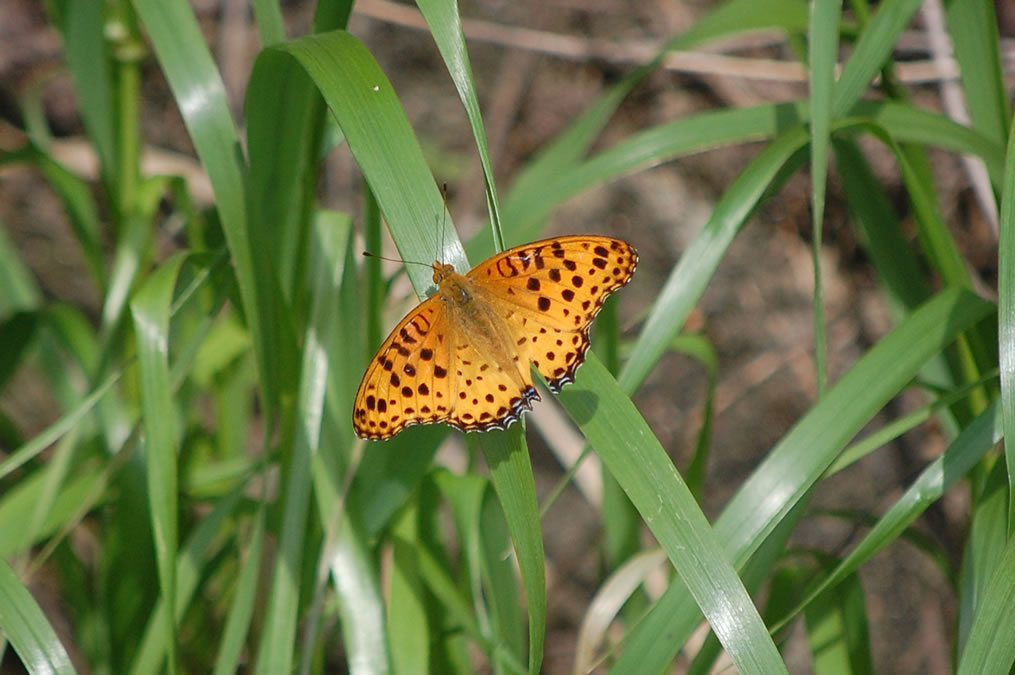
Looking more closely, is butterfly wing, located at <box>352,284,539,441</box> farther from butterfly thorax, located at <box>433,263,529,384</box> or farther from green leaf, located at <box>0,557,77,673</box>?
green leaf, located at <box>0,557,77,673</box>

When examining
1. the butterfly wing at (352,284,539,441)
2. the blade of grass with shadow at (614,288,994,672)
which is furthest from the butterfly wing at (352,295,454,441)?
the blade of grass with shadow at (614,288,994,672)

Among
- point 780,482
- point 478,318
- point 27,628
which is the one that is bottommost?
point 780,482

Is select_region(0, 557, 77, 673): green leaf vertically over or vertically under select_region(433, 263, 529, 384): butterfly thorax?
under

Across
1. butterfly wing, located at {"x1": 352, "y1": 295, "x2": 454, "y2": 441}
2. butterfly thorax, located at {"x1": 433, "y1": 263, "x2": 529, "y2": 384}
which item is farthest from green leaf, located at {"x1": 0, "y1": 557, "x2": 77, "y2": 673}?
butterfly thorax, located at {"x1": 433, "y1": 263, "x2": 529, "y2": 384}

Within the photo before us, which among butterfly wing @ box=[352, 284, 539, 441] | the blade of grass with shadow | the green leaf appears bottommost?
the blade of grass with shadow

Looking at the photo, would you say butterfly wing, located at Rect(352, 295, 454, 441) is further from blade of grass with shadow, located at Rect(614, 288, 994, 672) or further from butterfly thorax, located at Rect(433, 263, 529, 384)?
blade of grass with shadow, located at Rect(614, 288, 994, 672)

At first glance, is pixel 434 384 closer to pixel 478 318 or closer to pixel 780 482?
pixel 478 318

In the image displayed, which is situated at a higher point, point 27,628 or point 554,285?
point 554,285

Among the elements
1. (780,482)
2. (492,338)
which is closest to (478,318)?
(492,338)
